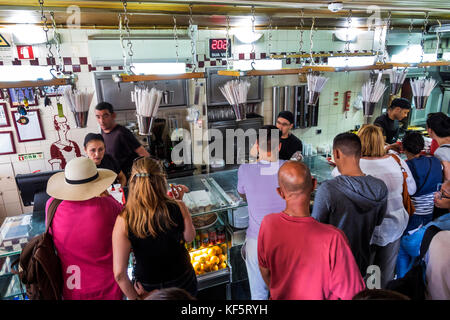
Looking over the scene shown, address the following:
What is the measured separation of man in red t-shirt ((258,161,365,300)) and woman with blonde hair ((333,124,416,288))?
3.53 feet

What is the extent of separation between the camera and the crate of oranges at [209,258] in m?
3.02

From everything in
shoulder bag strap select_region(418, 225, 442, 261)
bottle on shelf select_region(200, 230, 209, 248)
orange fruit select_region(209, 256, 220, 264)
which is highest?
shoulder bag strap select_region(418, 225, 442, 261)

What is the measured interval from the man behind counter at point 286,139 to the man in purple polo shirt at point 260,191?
152 cm

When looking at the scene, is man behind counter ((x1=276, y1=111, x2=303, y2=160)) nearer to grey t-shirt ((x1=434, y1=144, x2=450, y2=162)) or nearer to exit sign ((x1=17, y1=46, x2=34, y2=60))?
grey t-shirt ((x1=434, y1=144, x2=450, y2=162))

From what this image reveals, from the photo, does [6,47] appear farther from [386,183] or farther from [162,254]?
[386,183]

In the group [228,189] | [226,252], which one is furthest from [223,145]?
[226,252]

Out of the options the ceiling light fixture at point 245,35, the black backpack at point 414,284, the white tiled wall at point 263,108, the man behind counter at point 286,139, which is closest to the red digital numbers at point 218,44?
the white tiled wall at point 263,108

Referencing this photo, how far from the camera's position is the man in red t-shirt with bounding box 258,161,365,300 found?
1614 millimetres

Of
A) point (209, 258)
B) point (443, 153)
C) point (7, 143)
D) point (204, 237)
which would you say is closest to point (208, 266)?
point (209, 258)

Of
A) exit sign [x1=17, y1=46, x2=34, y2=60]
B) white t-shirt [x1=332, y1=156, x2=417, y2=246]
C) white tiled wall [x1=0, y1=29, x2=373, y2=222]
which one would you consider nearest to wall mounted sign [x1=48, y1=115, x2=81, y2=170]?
white tiled wall [x1=0, y1=29, x2=373, y2=222]

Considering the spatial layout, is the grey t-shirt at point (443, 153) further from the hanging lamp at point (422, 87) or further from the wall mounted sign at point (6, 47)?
the wall mounted sign at point (6, 47)

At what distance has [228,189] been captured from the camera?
3293 millimetres
